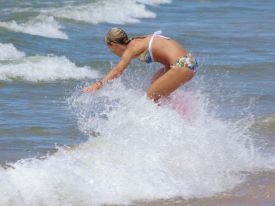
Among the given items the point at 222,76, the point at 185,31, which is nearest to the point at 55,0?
the point at 185,31

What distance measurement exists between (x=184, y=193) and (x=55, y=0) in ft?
→ 80.3

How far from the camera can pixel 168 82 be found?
9.00m

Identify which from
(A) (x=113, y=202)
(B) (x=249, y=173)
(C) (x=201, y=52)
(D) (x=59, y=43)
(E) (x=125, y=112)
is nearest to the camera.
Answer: (A) (x=113, y=202)

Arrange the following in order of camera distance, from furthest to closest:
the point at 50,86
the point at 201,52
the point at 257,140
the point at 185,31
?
the point at 185,31, the point at 201,52, the point at 50,86, the point at 257,140

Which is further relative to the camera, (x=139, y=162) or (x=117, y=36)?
(x=117, y=36)

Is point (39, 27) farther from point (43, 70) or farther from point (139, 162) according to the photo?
point (139, 162)

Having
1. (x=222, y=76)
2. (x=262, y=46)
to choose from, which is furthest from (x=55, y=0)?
(x=222, y=76)

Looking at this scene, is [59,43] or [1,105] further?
[59,43]

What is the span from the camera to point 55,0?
104 feet

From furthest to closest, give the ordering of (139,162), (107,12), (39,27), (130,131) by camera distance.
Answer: (107,12) → (39,27) → (130,131) → (139,162)

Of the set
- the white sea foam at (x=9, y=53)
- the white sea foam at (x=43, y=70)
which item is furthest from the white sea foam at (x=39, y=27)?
the white sea foam at (x=43, y=70)

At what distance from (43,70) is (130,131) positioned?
7059 mm

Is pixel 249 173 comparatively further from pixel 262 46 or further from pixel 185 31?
pixel 185 31

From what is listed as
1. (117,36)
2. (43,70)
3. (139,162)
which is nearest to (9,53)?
(43,70)
